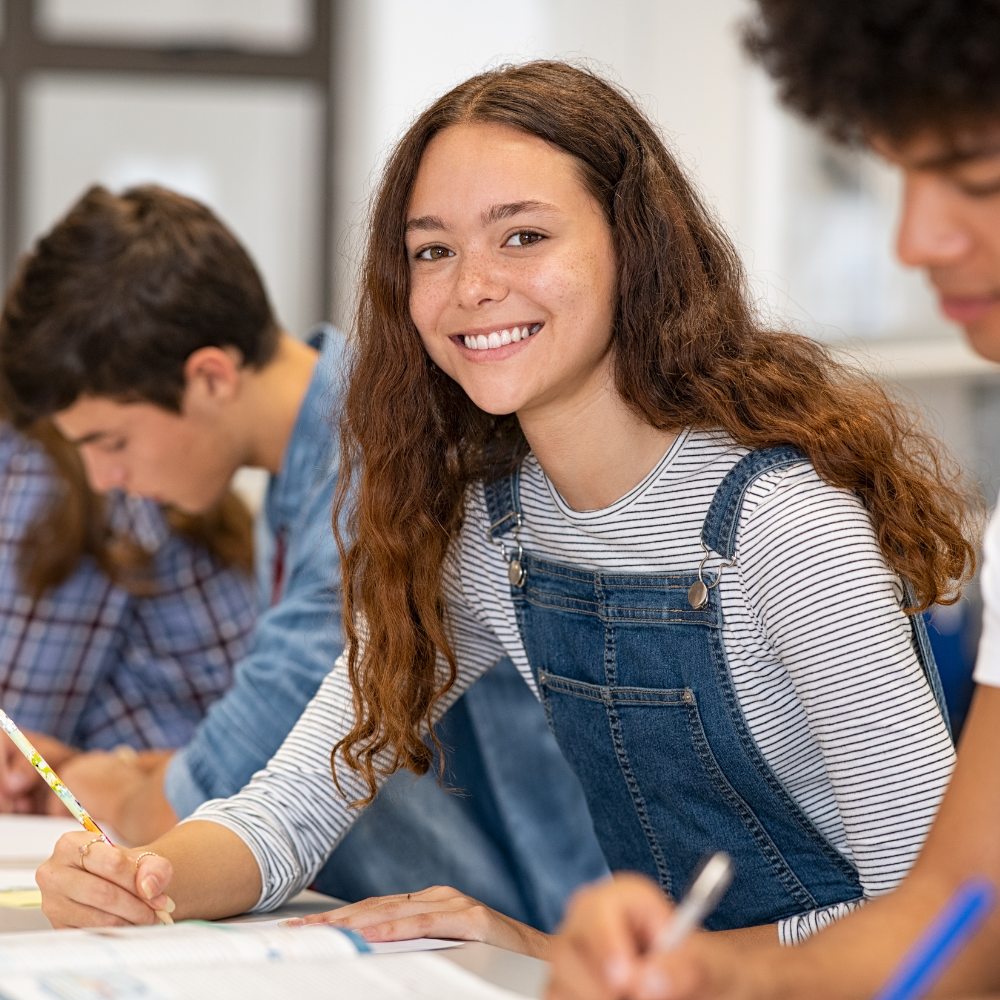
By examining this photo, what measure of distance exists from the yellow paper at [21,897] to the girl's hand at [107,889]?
0.09m

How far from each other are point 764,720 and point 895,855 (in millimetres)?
147

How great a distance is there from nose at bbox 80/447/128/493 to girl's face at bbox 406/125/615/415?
2.13ft

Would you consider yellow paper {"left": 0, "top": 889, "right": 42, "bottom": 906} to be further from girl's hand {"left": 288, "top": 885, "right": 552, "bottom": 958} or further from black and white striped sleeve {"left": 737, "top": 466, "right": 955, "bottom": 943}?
black and white striped sleeve {"left": 737, "top": 466, "right": 955, "bottom": 943}

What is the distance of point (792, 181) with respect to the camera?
3.05 meters

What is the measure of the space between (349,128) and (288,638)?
97.5 inches

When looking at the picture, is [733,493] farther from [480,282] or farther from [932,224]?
[932,224]

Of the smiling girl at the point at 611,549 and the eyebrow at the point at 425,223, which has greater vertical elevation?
the eyebrow at the point at 425,223

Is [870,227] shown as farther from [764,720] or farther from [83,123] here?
[764,720]

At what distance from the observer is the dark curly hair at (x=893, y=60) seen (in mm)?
646

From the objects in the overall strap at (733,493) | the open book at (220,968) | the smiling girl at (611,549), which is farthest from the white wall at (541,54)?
the open book at (220,968)

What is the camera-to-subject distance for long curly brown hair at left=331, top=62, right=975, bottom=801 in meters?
1.06

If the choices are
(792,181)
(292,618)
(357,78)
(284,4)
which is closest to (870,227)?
(792,181)

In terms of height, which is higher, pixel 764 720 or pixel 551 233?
pixel 551 233

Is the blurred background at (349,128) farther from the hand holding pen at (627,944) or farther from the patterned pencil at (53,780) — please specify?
the hand holding pen at (627,944)
